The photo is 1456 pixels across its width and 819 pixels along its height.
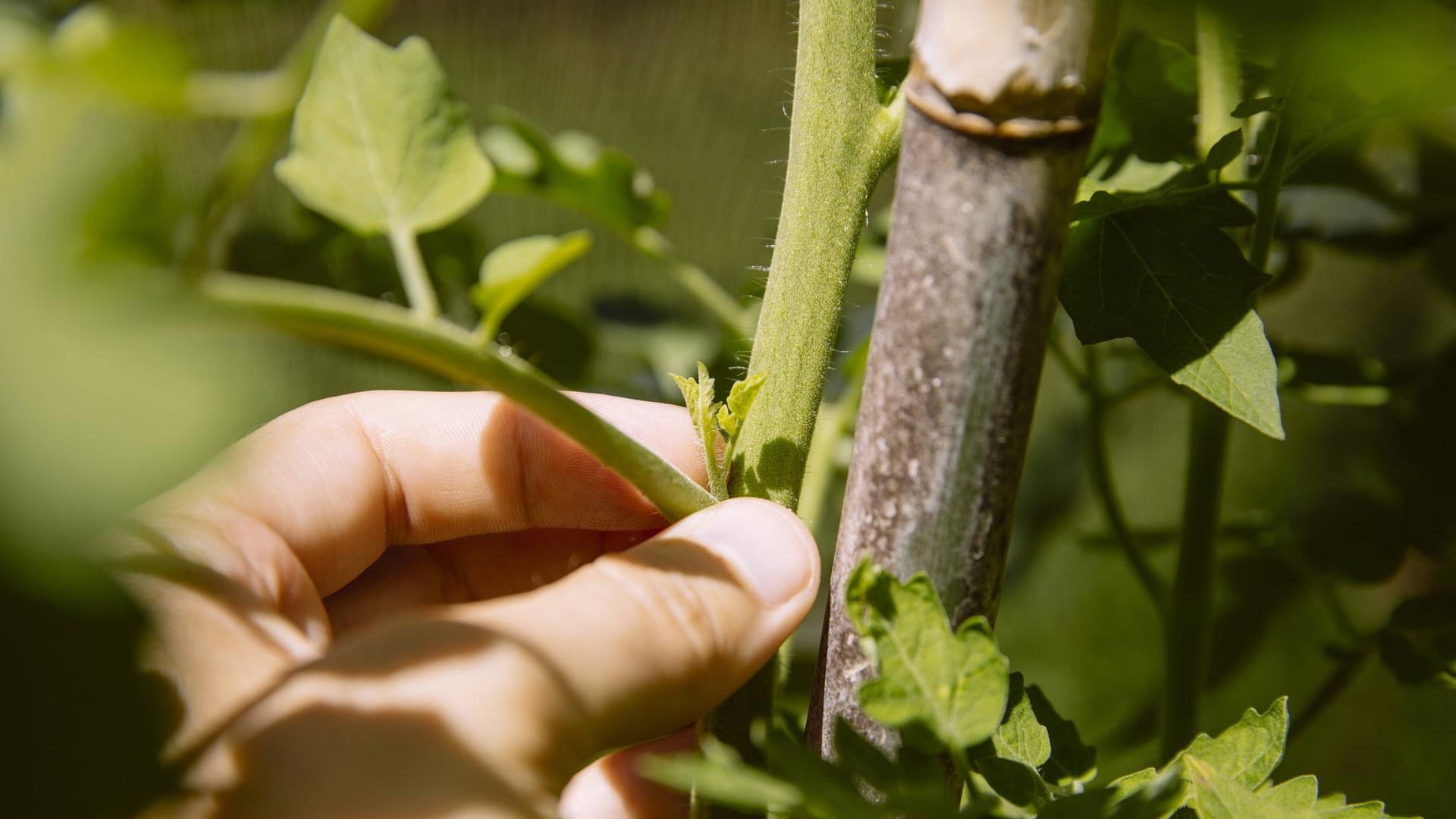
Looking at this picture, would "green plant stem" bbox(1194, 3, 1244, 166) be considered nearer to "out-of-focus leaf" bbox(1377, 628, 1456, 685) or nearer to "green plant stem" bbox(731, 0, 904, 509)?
"green plant stem" bbox(731, 0, 904, 509)

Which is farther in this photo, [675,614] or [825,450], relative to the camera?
[825,450]

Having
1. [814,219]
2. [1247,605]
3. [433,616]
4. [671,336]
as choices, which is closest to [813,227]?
[814,219]

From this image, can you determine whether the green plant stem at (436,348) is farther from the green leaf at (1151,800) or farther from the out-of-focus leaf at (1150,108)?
the out-of-focus leaf at (1150,108)

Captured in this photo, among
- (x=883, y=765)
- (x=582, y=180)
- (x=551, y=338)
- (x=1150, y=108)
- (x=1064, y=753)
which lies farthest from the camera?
(x=551, y=338)

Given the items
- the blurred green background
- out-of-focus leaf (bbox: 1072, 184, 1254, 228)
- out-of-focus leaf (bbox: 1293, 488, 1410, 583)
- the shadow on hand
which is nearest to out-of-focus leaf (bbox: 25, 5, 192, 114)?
the blurred green background

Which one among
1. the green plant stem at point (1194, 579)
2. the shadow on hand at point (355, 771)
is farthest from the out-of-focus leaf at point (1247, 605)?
the shadow on hand at point (355, 771)

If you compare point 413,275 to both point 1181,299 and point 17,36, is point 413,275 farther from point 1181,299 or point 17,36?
point 1181,299

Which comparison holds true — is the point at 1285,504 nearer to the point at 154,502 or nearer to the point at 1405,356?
the point at 1405,356
